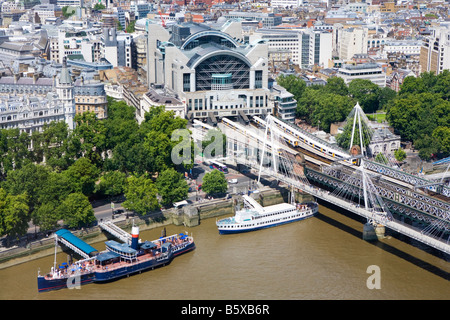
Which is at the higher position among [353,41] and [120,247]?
[353,41]

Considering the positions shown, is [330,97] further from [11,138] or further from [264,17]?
[264,17]

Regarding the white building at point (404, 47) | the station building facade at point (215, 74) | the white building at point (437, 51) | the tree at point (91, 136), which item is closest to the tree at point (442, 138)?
the station building facade at point (215, 74)

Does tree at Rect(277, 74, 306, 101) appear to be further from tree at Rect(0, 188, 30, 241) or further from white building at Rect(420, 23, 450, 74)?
tree at Rect(0, 188, 30, 241)

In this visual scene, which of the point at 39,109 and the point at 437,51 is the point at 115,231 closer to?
the point at 39,109

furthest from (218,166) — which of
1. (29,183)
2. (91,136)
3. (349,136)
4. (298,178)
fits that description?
(29,183)

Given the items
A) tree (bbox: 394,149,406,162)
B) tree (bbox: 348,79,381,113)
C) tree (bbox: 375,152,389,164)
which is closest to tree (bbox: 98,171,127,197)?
tree (bbox: 375,152,389,164)

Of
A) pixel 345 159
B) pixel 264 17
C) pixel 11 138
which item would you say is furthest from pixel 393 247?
pixel 264 17

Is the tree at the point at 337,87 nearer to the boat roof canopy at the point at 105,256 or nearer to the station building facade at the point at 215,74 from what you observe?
the station building facade at the point at 215,74
